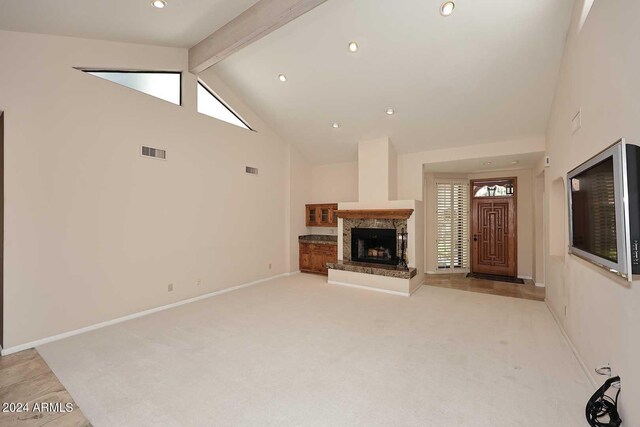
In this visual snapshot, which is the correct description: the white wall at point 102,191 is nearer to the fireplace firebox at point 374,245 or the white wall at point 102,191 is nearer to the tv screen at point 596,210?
the fireplace firebox at point 374,245

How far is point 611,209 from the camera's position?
1716mm

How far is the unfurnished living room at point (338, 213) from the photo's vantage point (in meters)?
2.01

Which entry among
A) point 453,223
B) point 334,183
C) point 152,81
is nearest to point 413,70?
point 334,183

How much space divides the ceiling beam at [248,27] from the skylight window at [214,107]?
2.07ft

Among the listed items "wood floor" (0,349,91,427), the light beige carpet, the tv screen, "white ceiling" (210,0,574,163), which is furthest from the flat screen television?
"wood floor" (0,349,91,427)

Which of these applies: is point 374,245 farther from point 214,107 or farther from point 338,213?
point 214,107

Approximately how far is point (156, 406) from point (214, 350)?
86cm

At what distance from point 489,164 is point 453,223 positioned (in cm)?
169

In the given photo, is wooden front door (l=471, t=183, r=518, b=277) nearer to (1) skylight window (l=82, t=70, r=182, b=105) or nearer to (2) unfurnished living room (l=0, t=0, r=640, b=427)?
(2) unfurnished living room (l=0, t=0, r=640, b=427)

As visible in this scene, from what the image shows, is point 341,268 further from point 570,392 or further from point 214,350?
point 570,392

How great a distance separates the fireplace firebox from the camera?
5.72 meters

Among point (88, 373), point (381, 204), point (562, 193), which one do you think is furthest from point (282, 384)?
point (562, 193)

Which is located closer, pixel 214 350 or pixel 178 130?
pixel 214 350

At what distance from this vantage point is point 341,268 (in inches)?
227
